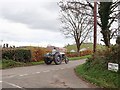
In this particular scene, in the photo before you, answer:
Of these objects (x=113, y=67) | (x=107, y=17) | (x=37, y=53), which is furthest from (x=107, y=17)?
(x=113, y=67)

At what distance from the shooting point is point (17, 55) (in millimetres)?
26656

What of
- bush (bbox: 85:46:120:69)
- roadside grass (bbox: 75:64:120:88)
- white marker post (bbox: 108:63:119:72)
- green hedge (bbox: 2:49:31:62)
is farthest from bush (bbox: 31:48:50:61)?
white marker post (bbox: 108:63:119:72)

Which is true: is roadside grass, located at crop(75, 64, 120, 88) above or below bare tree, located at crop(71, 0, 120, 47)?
below

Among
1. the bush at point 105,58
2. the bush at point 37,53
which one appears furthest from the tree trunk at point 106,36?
the bush at point 105,58

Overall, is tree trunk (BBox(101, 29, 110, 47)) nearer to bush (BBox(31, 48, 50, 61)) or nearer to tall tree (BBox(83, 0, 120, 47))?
tall tree (BBox(83, 0, 120, 47))

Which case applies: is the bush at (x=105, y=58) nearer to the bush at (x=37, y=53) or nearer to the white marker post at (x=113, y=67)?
the white marker post at (x=113, y=67)

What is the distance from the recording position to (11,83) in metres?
15.4

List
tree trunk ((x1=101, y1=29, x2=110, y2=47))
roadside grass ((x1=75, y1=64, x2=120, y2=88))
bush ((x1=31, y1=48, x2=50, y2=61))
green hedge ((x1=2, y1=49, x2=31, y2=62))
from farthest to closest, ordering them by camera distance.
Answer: tree trunk ((x1=101, y1=29, x2=110, y2=47)) → bush ((x1=31, y1=48, x2=50, y2=61)) → green hedge ((x1=2, y1=49, x2=31, y2=62)) → roadside grass ((x1=75, y1=64, x2=120, y2=88))

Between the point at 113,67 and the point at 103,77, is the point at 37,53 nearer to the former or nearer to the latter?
the point at 113,67

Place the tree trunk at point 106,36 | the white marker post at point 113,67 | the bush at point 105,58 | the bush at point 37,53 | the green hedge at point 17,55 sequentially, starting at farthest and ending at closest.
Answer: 1. the tree trunk at point 106,36
2. the bush at point 37,53
3. the green hedge at point 17,55
4. the bush at point 105,58
5. the white marker post at point 113,67

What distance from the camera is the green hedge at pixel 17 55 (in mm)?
26250

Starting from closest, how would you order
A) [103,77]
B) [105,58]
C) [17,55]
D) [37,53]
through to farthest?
[103,77], [105,58], [17,55], [37,53]

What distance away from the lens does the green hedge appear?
26.2 meters

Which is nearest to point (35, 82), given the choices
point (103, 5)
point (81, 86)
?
point (81, 86)
